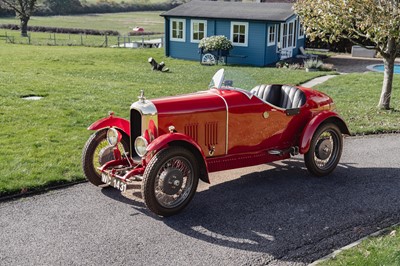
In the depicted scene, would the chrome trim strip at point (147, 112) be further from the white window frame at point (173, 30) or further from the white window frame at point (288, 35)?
A: the white window frame at point (288, 35)

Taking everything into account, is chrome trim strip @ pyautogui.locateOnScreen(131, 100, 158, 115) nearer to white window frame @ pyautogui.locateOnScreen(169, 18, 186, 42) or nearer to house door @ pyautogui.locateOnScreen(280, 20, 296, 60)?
white window frame @ pyautogui.locateOnScreen(169, 18, 186, 42)

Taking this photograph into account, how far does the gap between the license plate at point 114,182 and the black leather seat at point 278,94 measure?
2855 mm

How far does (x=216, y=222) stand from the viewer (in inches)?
251

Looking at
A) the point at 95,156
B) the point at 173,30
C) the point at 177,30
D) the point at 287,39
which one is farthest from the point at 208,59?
the point at 95,156

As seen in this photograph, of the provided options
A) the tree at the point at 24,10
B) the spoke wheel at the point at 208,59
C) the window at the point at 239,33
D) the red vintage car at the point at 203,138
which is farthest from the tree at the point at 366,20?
the tree at the point at 24,10

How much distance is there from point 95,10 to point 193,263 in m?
82.4

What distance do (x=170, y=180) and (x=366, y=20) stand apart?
7.45 meters

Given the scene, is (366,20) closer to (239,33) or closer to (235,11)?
(239,33)

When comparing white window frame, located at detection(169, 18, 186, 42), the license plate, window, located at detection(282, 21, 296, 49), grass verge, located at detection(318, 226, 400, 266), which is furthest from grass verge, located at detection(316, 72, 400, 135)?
white window frame, located at detection(169, 18, 186, 42)

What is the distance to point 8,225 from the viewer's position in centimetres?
617

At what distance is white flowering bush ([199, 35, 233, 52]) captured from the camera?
26203mm

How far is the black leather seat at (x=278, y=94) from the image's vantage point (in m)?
8.28

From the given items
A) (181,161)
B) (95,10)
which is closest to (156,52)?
(181,161)

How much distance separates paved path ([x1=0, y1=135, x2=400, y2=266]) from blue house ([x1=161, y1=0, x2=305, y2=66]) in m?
19.6
